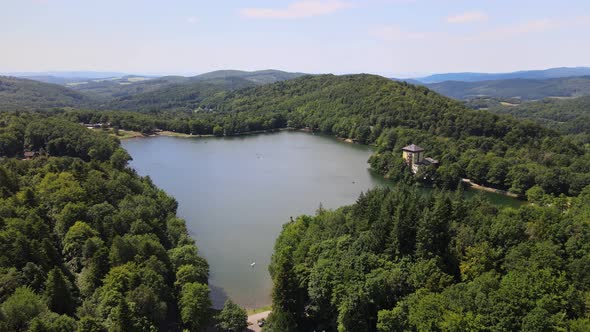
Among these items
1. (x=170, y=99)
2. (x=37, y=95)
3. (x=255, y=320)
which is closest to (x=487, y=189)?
(x=255, y=320)

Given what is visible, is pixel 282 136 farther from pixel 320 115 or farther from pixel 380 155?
pixel 380 155

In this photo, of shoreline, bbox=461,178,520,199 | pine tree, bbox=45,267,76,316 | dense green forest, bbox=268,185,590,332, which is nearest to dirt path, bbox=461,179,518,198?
shoreline, bbox=461,178,520,199

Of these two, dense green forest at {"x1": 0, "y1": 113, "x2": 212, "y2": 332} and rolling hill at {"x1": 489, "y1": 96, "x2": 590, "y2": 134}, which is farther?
rolling hill at {"x1": 489, "y1": 96, "x2": 590, "y2": 134}

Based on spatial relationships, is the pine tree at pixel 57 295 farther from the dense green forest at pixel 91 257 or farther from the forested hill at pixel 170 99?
the forested hill at pixel 170 99

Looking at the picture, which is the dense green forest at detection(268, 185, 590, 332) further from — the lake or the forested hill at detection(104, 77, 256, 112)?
the forested hill at detection(104, 77, 256, 112)

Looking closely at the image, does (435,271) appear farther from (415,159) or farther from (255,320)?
(415,159)

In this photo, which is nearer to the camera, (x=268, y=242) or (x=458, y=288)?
(x=458, y=288)

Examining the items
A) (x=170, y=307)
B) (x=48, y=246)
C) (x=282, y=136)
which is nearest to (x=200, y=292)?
(x=170, y=307)
